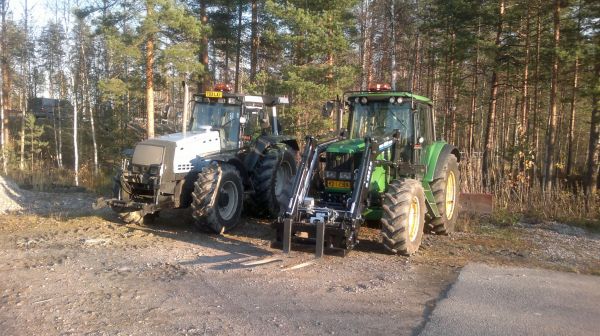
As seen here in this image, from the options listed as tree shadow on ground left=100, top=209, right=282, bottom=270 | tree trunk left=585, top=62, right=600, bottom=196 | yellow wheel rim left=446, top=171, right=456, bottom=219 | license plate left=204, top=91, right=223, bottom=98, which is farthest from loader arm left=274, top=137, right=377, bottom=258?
tree trunk left=585, top=62, right=600, bottom=196

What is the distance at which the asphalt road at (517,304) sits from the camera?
4879 millimetres

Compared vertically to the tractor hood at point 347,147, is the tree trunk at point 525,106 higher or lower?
higher

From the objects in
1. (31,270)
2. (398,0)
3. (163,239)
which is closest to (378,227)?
(163,239)

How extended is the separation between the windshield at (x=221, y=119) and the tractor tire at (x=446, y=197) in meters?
4.07

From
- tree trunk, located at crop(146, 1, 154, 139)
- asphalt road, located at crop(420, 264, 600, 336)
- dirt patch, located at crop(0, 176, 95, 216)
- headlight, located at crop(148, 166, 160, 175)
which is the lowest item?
dirt patch, located at crop(0, 176, 95, 216)

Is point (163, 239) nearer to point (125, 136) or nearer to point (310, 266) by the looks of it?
point (310, 266)

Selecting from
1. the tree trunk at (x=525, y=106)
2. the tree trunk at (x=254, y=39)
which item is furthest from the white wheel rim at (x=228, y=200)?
the tree trunk at (x=254, y=39)

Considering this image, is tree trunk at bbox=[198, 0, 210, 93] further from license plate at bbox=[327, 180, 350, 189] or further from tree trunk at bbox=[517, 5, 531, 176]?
license plate at bbox=[327, 180, 350, 189]

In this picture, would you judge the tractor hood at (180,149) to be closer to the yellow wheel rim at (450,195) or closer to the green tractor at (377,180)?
the green tractor at (377,180)

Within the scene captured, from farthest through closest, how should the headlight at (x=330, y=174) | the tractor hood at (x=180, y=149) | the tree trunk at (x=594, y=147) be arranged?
1. the tree trunk at (x=594, y=147)
2. the tractor hood at (x=180, y=149)
3. the headlight at (x=330, y=174)

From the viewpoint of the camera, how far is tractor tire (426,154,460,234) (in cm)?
899

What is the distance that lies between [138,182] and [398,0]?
20.0 metres

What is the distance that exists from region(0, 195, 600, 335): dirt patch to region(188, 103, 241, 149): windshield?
6.28 feet

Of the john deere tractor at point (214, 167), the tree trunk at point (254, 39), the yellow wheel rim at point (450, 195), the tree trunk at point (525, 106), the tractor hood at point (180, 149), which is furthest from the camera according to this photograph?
the tree trunk at point (254, 39)
